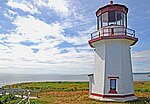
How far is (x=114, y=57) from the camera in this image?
16047 millimetres

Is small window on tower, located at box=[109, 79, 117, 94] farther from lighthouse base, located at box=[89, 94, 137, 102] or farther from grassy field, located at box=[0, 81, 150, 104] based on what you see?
grassy field, located at box=[0, 81, 150, 104]

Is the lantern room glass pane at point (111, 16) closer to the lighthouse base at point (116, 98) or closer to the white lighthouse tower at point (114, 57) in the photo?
the white lighthouse tower at point (114, 57)

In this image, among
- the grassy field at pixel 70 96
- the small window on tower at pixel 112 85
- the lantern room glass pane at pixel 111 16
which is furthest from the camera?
the lantern room glass pane at pixel 111 16

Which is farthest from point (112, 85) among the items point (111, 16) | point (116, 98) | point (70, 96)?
point (111, 16)

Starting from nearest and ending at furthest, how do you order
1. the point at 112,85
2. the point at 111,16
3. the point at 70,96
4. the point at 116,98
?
the point at 116,98 → the point at 112,85 → the point at 111,16 → the point at 70,96

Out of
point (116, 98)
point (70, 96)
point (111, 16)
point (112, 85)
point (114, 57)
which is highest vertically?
point (111, 16)

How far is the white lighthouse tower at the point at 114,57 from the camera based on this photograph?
15.8 metres

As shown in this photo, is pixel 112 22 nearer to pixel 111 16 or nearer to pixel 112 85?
pixel 111 16

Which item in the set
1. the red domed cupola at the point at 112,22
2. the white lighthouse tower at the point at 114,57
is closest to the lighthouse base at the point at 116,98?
the white lighthouse tower at the point at 114,57

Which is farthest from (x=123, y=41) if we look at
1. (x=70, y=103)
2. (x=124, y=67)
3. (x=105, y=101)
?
(x=70, y=103)

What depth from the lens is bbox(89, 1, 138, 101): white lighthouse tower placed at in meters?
15.8

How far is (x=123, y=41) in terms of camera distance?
16.2m

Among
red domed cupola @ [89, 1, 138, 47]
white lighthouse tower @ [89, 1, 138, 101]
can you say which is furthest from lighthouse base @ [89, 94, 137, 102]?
red domed cupola @ [89, 1, 138, 47]

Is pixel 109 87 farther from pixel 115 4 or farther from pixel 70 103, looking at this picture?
pixel 115 4
